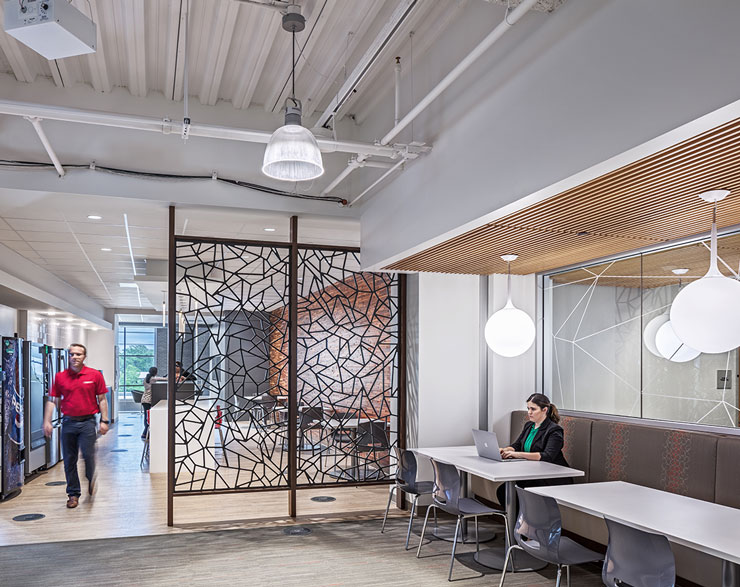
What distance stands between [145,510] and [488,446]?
11.6 feet

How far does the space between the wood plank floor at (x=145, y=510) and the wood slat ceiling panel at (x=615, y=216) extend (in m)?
2.62

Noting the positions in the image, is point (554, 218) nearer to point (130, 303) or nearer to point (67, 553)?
point (67, 553)

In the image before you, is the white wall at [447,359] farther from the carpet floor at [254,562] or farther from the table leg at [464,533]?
the carpet floor at [254,562]

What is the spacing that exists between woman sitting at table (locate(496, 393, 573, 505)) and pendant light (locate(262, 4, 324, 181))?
287 cm

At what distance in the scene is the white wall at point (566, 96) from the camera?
234 cm

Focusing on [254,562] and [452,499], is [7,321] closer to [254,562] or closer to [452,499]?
[254,562]

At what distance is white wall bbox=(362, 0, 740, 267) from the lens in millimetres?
2342

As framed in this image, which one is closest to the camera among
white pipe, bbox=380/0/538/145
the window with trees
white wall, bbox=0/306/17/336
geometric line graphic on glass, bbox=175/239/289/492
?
white pipe, bbox=380/0/538/145

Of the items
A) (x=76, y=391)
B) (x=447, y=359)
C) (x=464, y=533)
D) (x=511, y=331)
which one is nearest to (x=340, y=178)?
(x=511, y=331)

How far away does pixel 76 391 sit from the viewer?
6.64 m

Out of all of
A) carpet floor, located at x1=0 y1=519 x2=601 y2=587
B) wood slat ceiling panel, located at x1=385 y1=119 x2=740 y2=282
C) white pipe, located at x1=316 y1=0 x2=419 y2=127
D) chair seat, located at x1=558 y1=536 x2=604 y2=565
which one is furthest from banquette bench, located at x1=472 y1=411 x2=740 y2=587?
white pipe, located at x1=316 y1=0 x2=419 y2=127

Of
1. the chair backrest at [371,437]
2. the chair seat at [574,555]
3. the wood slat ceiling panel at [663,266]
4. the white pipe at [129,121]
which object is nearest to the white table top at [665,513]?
the chair seat at [574,555]

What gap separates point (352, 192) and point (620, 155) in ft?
13.5

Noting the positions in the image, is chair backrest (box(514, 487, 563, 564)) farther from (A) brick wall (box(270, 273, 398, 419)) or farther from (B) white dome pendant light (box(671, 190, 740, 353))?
(A) brick wall (box(270, 273, 398, 419))
